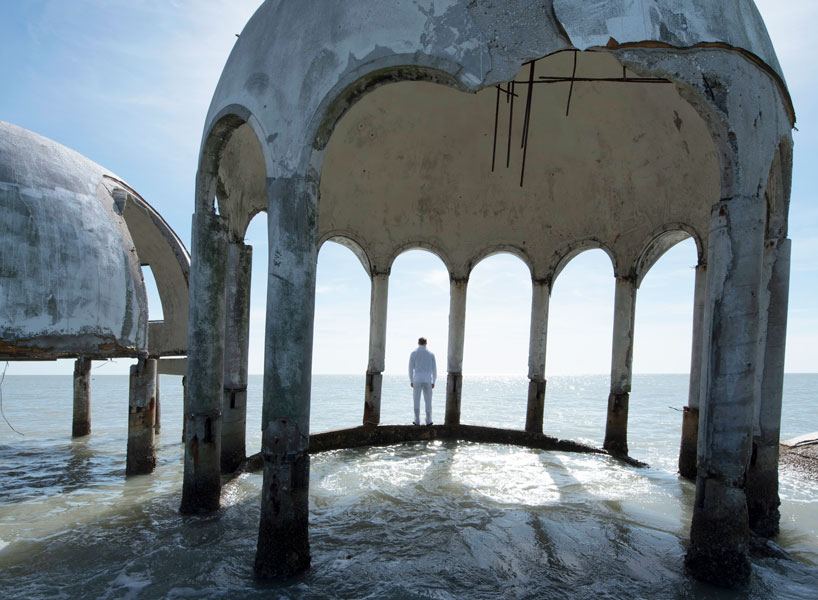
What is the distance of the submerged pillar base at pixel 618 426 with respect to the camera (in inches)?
399

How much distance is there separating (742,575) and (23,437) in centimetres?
1511

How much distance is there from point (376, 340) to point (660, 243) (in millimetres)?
5685

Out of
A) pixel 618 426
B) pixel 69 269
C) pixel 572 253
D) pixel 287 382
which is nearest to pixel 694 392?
pixel 618 426

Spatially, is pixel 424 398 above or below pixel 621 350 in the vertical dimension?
below

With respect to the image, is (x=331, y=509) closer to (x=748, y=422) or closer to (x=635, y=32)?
(x=748, y=422)

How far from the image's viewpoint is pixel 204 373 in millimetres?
6160

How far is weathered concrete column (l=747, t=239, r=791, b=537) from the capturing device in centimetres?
602

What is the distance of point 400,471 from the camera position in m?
8.38

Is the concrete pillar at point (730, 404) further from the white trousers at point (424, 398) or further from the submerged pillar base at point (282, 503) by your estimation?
the white trousers at point (424, 398)

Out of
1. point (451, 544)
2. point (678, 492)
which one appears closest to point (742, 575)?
point (451, 544)

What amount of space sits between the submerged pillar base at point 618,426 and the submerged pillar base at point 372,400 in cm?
428

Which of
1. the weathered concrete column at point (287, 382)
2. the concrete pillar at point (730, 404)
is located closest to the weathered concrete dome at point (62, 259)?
the weathered concrete column at point (287, 382)

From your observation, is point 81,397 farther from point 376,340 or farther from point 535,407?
point 535,407

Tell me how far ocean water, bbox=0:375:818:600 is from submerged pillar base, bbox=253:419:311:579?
6.1 inches
